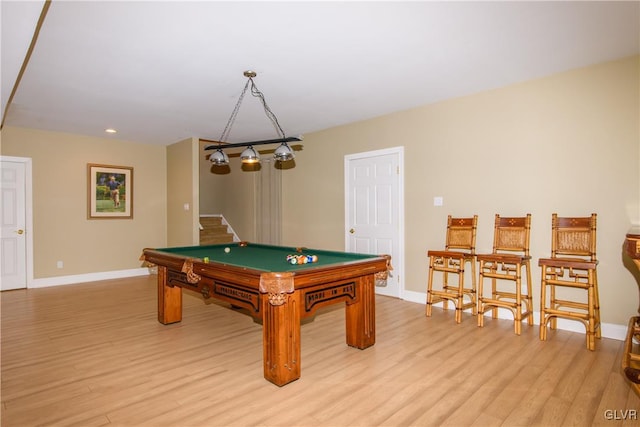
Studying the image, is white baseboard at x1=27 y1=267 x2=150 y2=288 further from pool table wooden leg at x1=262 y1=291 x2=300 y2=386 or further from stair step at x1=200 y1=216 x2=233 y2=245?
pool table wooden leg at x1=262 y1=291 x2=300 y2=386

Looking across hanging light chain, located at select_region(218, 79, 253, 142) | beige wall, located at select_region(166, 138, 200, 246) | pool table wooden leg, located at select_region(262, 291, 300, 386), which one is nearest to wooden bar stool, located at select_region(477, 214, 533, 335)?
pool table wooden leg, located at select_region(262, 291, 300, 386)

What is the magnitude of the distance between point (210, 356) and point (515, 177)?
3627 mm

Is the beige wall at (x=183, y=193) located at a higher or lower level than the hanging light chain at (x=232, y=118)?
lower

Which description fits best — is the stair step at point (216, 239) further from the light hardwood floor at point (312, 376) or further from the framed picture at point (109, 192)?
the light hardwood floor at point (312, 376)

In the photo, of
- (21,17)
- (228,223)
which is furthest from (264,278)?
(228,223)

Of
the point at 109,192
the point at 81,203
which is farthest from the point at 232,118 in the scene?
the point at 81,203

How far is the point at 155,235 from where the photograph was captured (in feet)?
24.1

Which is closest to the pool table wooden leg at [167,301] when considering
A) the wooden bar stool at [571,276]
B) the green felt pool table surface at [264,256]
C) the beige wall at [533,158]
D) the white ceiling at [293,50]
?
the green felt pool table surface at [264,256]

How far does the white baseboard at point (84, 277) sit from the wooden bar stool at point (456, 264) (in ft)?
18.4

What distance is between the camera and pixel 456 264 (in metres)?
4.42

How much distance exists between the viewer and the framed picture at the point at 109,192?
6547 mm

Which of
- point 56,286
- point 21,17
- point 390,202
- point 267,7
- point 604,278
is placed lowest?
point 56,286

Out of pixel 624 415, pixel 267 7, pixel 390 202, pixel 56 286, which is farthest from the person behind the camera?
pixel 56 286

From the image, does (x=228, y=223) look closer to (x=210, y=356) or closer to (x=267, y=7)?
(x=210, y=356)
